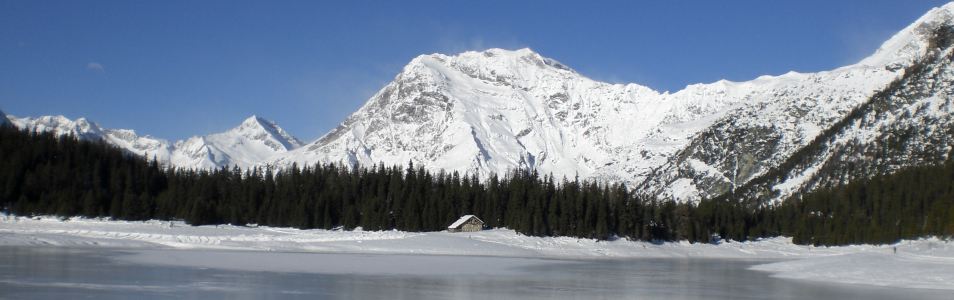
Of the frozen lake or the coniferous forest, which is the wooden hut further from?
the frozen lake

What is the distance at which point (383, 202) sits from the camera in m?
125

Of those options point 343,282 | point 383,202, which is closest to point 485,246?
point 383,202

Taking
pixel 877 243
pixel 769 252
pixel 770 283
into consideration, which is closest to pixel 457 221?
pixel 769 252

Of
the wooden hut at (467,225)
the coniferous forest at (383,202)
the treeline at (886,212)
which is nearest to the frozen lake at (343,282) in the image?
the wooden hut at (467,225)

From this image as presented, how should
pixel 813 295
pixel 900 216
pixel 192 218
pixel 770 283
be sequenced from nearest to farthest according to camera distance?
pixel 813 295
pixel 770 283
pixel 192 218
pixel 900 216

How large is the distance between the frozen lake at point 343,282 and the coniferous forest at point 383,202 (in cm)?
5625

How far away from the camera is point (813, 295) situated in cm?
4119

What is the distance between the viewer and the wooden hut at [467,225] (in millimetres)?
115062

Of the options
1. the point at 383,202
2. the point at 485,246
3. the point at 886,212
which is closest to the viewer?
the point at 485,246

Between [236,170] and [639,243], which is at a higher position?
[236,170]

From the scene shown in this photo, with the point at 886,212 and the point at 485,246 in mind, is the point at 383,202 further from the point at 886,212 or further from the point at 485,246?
the point at 886,212

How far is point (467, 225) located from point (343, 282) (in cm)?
7422

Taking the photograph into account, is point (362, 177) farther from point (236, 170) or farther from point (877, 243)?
point (877, 243)

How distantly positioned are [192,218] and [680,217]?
233ft
